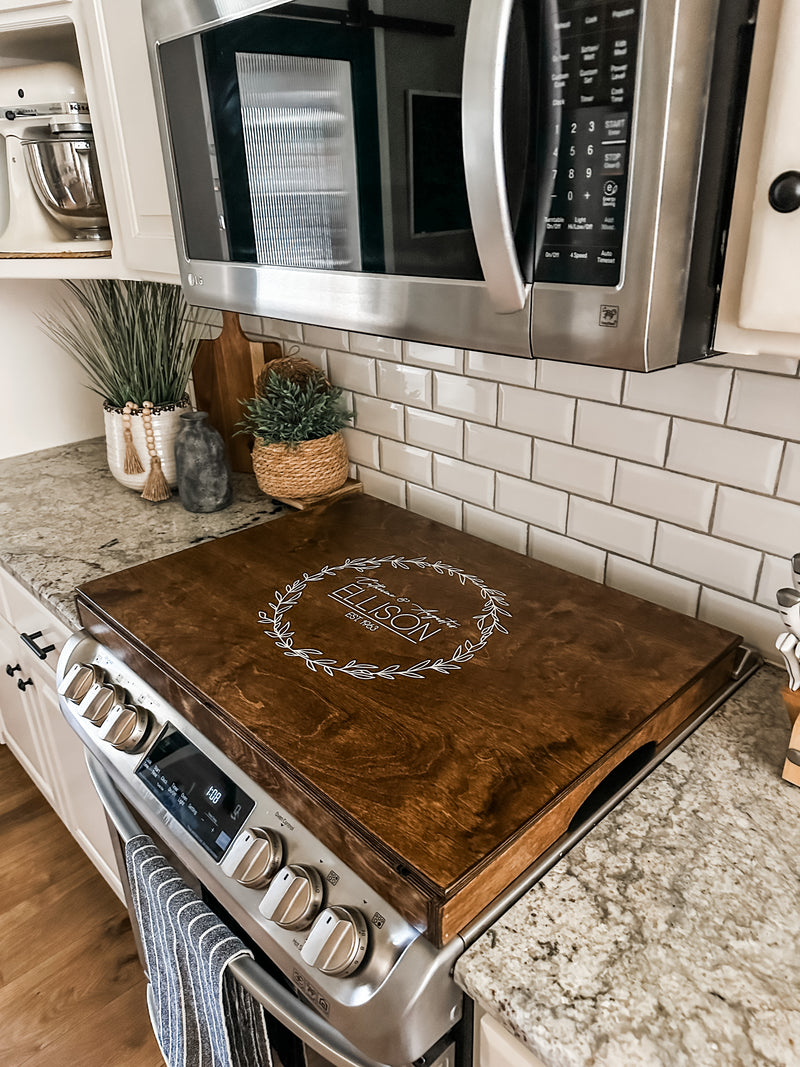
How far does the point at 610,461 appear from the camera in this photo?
1.11 metres

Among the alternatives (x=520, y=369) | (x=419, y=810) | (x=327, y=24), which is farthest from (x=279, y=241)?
(x=419, y=810)

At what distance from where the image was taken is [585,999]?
60 centimetres

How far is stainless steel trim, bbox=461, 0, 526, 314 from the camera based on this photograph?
601mm

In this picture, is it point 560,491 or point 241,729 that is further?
point 560,491

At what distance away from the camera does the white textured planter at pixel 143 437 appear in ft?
5.12

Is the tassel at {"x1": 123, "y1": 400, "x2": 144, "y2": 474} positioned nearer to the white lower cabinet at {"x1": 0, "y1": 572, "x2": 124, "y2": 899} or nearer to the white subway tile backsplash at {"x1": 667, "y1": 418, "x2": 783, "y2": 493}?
the white lower cabinet at {"x1": 0, "y1": 572, "x2": 124, "y2": 899}

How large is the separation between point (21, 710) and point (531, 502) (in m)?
1.28

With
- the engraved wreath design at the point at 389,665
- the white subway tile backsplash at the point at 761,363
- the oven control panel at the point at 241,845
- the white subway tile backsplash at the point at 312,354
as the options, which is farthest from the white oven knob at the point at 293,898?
the white subway tile backsplash at the point at 312,354

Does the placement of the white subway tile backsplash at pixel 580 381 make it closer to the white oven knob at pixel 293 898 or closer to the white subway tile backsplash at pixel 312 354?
the white subway tile backsplash at pixel 312 354

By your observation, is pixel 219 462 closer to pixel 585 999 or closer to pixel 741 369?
pixel 741 369

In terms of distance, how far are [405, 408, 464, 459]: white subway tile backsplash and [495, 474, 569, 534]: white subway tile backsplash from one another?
0.10 meters

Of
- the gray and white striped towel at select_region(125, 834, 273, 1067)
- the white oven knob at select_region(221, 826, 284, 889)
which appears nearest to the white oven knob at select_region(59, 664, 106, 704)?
the gray and white striped towel at select_region(125, 834, 273, 1067)

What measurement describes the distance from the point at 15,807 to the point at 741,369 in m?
2.01

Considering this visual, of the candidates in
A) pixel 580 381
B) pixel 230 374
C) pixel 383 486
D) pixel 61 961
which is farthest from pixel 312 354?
pixel 61 961
